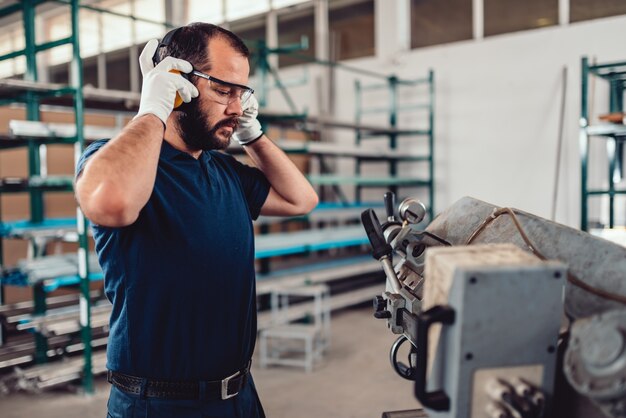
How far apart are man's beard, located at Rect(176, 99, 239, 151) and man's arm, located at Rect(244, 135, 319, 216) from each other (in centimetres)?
27

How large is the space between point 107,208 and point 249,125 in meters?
0.60

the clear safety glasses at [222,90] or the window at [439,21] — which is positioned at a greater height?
the window at [439,21]

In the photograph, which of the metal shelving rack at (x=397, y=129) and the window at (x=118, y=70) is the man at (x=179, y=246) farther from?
the window at (x=118, y=70)

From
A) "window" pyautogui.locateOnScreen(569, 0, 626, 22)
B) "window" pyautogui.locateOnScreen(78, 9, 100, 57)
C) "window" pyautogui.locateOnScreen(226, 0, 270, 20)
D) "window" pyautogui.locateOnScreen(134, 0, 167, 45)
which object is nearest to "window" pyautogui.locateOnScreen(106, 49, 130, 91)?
"window" pyautogui.locateOnScreen(78, 9, 100, 57)

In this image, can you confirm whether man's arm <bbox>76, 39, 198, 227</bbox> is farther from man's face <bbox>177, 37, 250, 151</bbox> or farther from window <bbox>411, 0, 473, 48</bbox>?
window <bbox>411, 0, 473, 48</bbox>

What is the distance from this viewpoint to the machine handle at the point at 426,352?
735 millimetres

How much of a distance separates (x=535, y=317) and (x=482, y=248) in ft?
0.42

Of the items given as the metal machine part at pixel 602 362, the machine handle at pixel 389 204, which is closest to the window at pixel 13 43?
the machine handle at pixel 389 204

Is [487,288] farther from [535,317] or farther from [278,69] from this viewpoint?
[278,69]

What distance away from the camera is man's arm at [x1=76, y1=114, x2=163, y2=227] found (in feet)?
3.63

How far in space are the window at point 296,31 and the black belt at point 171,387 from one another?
6.19 meters

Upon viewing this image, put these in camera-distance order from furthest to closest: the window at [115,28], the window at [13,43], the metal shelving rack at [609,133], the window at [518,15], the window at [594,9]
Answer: the window at [13,43] → the window at [115,28] → the window at [518,15] → the window at [594,9] → the metal shelving rack at [609,133]

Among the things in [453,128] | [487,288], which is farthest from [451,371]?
[453,128]

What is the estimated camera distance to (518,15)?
5699 mm
